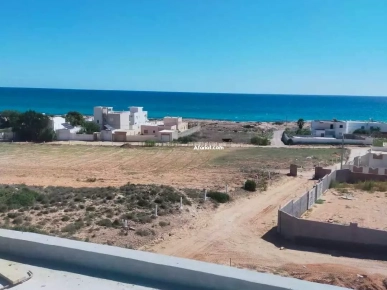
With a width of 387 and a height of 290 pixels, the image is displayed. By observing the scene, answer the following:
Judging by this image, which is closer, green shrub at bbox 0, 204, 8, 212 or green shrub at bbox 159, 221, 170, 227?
green shrub at bbox 159, 221, 170, 227

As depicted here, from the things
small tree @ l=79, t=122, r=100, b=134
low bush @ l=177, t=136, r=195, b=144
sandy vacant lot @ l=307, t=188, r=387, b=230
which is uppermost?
small tree @ l=79, t=122, r=100, b=134

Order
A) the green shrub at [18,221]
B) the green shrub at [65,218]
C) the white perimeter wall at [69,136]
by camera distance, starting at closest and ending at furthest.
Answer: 1. the green shrub at [18,221]
2. the green shrub at [65,218]
3. the white perimeter wall at [69,136]

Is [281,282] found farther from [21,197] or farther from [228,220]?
[21,197]

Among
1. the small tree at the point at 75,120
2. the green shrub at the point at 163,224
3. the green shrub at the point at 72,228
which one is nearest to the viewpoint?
the green shrub at the point at 72,228

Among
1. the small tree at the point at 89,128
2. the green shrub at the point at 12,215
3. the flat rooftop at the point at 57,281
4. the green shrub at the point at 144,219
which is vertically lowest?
the green shrub at the point at 144,219

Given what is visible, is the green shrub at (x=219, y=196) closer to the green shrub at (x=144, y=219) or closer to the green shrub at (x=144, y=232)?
the green shrub at (x=144, y=219)

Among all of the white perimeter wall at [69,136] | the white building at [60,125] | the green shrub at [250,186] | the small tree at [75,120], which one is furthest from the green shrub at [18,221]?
the small tree at [75,120]

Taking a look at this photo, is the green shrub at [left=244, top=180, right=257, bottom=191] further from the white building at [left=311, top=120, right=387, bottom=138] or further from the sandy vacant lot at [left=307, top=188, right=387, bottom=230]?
the white building at [left=311, top=120, right=387, bottom=138]

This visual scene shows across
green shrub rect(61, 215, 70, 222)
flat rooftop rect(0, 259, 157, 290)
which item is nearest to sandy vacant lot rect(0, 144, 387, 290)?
green shrub rect(61, 215, 70, 222)

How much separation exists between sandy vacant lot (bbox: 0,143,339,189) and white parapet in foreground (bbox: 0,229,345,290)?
68.9ft

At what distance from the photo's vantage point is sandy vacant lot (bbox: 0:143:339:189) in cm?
2936

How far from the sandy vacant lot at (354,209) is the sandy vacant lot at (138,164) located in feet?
21.2

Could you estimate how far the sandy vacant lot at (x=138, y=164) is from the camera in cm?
2936

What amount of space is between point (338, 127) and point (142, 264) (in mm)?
61560
